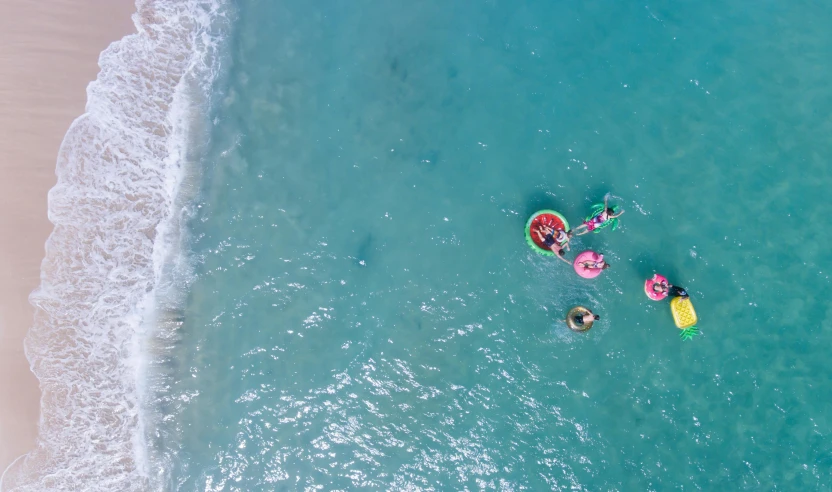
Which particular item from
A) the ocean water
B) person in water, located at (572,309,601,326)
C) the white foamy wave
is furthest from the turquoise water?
the white foamy wave

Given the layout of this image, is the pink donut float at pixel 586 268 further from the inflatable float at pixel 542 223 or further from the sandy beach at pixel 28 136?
the sandy beach at pixel 28 136

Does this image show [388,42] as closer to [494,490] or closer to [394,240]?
[394,240]

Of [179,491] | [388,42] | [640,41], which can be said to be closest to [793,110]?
[640,41]

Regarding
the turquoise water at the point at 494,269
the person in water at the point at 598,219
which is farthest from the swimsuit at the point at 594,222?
the turquoise water at the point at 494,269

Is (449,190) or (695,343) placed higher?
(449,190)

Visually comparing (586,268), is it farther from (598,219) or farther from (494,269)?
(494,269)


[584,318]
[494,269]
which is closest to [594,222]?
[584,318]
